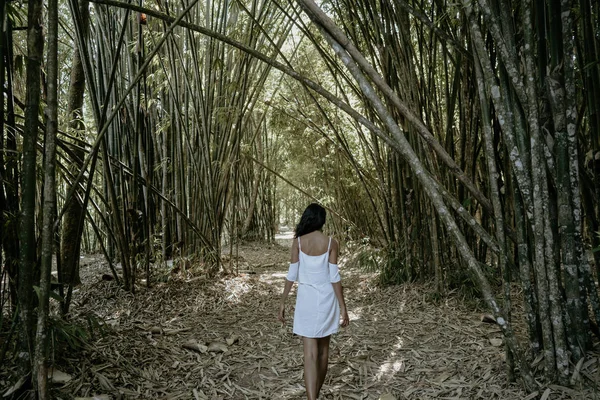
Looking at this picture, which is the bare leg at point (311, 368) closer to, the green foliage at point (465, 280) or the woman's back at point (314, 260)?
the woman's back at point (314, 260)

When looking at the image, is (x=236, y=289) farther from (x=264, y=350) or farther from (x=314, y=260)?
(x=314, y=260)

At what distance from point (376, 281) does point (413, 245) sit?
49 cm

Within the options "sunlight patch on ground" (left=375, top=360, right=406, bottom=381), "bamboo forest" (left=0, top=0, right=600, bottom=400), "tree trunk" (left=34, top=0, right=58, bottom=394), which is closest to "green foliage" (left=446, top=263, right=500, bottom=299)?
"bamboo forest" (left=0, top=0, right=600, bottom=400)

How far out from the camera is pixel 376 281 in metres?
3.40

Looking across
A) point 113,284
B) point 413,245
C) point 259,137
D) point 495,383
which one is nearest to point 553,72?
point 495,383

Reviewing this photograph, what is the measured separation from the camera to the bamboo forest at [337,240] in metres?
1.29

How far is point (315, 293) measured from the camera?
1659mm

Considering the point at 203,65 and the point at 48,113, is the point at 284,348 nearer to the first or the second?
the point at 48,113

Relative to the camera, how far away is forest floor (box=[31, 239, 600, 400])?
1548mm

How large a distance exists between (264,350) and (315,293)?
0.67 metres

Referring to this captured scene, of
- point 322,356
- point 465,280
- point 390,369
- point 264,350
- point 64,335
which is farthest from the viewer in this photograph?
point 465,280

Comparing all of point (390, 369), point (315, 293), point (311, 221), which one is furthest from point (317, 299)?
point (390, 369)

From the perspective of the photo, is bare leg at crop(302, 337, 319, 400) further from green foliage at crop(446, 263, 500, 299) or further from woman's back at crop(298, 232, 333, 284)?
green foliage at crop(446, 263, 500, 299)

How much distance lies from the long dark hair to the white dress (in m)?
0.10
